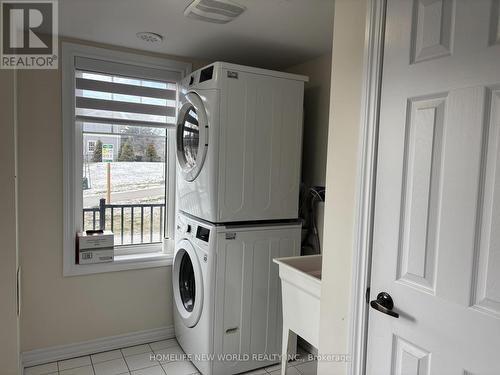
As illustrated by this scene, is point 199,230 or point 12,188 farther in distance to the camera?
point 199,230

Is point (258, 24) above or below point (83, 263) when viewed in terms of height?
above

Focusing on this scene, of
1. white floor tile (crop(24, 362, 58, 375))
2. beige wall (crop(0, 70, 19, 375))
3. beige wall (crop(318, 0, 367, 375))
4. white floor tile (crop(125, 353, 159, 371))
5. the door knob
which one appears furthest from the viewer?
white floor tile (crop(125, 353, 159, 371))

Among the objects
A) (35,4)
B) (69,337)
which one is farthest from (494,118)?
(69,337)

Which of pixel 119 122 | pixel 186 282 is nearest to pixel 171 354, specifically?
pixel 186 282

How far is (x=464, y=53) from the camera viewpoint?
1.08 m

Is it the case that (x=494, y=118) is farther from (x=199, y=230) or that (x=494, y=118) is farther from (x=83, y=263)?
(x=83, y=263)

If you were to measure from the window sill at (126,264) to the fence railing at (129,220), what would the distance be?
0.48 feet

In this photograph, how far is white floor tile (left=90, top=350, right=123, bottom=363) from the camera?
260cm

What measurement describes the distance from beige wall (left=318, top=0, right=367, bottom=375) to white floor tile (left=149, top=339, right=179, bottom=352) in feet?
5.24

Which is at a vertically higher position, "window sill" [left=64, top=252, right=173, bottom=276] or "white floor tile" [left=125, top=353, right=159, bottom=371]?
"window sill" [left=64, top=252, right=173, bottom=276]

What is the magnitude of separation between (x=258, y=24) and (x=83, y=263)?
2.02m

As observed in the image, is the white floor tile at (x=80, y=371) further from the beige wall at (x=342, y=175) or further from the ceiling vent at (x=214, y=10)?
the ceiling vent at (x=214, y=10)

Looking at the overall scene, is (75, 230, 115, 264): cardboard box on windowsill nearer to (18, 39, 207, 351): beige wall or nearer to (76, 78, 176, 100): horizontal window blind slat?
(18, 39, 207, 351): beige wall

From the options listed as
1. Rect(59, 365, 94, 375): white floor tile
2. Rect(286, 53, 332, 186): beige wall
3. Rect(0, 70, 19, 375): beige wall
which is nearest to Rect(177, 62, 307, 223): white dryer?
Rect(286, 53, 332, 186): beige wall
